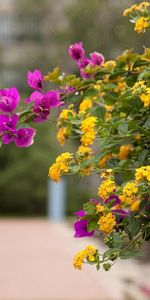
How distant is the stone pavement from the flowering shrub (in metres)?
4.16

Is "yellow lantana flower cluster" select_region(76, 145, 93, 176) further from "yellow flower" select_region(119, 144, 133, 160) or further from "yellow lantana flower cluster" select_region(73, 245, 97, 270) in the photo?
"yellow lantana flower cluster" select_region(73, 245, 97, 270)

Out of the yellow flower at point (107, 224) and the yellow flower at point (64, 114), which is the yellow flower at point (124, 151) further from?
the yellow flower at point (107, 224)

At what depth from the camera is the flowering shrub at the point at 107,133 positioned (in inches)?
85.0

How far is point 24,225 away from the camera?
1897cm

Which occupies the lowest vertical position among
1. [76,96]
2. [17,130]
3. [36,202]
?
[17,130]

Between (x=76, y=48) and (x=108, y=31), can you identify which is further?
(x=108, y=31)

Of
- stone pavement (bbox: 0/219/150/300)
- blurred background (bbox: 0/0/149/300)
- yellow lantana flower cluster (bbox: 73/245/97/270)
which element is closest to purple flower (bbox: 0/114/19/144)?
yellow lantana flower cluster (bbox: 73/245/97/270)

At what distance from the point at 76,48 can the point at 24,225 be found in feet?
54.3

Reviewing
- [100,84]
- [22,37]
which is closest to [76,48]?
[100,84]

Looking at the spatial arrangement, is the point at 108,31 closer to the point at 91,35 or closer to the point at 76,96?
the point at 91,35

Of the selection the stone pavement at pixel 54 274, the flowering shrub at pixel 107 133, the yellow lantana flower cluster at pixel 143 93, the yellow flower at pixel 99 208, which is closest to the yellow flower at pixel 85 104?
the flowering shrub at pixel 107 133

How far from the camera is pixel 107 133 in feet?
7.73

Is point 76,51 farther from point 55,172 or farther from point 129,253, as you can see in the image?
point 129,253

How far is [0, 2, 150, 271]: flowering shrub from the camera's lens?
2160 mm
